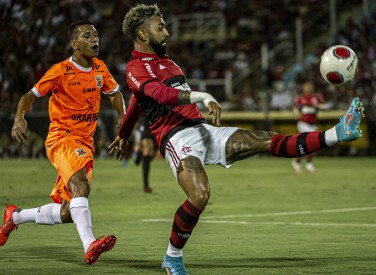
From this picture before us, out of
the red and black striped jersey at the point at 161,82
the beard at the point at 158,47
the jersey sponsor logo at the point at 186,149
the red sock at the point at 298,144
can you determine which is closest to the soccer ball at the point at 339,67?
the red sock at the point at 298,144

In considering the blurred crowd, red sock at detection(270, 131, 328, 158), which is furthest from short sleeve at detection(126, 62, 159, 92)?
the blurred crowd

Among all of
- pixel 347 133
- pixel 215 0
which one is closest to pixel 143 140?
pixel 347 133

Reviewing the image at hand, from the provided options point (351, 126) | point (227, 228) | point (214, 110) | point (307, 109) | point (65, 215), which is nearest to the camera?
point (214, 110)

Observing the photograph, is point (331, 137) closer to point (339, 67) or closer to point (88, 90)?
point (339, 67)

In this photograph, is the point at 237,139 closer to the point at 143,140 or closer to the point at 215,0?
the point at 143,140

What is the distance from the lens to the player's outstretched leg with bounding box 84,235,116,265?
319 inches

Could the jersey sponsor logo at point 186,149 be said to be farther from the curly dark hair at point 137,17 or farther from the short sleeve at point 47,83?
the short sleeve at point 47,83

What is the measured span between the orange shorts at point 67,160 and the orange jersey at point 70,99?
0.10 meters

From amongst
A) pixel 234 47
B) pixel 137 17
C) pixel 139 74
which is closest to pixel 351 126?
pixel 139 74

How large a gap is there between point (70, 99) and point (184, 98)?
94.1 inches

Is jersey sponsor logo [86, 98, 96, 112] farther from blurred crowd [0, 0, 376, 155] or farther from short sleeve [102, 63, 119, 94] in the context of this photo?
blurred crowd [0, 0, 376, 155]

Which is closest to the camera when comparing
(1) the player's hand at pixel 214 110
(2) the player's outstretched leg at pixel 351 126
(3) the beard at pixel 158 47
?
(1) the player's hand at pixel 214 110

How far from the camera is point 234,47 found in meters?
37.4

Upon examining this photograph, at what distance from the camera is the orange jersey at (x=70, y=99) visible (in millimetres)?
9578
